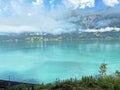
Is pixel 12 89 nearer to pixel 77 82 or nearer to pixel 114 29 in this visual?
pixel 77 82

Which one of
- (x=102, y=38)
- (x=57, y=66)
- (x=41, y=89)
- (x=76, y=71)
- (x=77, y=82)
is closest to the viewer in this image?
(x=41, y=89)

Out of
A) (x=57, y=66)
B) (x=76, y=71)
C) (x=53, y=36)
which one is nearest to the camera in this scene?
(x=76, y=71)

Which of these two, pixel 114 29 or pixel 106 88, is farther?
pixel 114 29

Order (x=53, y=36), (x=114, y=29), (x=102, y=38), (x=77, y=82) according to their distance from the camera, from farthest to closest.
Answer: (x=114, y=29), (x=53, y=36), (x=102, y=38), (x=77, y=82)

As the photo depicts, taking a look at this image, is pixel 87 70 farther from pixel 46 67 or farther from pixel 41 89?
pixel 41 89

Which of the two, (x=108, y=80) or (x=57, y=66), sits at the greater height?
(x=108, y=80)

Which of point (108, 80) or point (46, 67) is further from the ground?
point (108, 80)

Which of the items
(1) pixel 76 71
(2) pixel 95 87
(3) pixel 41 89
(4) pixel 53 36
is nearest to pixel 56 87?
(3) pixel 41 89

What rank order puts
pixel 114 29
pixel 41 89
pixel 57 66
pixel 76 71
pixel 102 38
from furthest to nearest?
pixel 114 29, pixel 102 38, pixel 57 66, pixel 76 71, pixel 41 89

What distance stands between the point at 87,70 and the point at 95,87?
41.6 m

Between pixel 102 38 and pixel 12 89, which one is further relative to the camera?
pixel 102 38

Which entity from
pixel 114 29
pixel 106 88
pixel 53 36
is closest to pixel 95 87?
pixel 106 88

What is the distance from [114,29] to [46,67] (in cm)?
15469

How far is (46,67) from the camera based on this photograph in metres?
51.5
